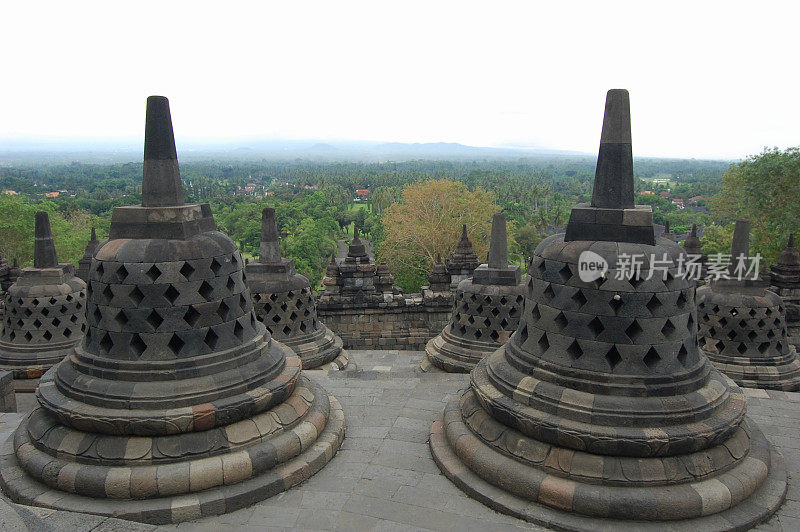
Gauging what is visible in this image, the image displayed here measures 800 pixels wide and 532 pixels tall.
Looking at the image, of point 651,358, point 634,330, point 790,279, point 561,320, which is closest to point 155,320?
point 561,320

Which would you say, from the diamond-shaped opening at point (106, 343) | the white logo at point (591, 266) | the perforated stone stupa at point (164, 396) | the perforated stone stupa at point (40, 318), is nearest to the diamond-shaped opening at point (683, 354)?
the white logo at point (591, 266)

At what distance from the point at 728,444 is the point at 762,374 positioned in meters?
5.03

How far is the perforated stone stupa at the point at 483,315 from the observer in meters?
8.02

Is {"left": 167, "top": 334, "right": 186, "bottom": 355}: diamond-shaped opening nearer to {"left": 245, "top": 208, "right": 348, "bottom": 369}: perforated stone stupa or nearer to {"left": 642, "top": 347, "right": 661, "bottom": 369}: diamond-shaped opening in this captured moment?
{"left": 642, "top": 347, "right": 661, "bottom": 369}: diamond-shaped opening

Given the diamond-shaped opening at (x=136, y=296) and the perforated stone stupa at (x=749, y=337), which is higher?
the diamond-shaped opening at (x=136, y=296)

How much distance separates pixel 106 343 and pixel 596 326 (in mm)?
4175

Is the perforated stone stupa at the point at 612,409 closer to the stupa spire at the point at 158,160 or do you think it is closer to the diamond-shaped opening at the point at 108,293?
the diamond-shaped opening at the point at 108,293

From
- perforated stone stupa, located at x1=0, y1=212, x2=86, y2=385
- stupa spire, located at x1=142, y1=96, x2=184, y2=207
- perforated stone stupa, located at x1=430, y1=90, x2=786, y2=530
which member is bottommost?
perforated stone stupa, located at x1=0, y1=212, x2=86, y2=385

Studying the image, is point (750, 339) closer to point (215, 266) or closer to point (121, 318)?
point (215, 266)

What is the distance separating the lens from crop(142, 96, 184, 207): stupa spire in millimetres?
4523

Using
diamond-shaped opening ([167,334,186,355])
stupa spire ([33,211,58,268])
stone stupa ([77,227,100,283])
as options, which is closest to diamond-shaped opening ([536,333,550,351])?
diamond-shaped opening ([167,334,186,355])

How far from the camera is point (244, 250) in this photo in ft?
158

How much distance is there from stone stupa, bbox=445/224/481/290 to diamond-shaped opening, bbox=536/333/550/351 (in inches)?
360

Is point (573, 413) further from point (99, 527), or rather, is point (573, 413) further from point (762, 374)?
point (762, 374)
